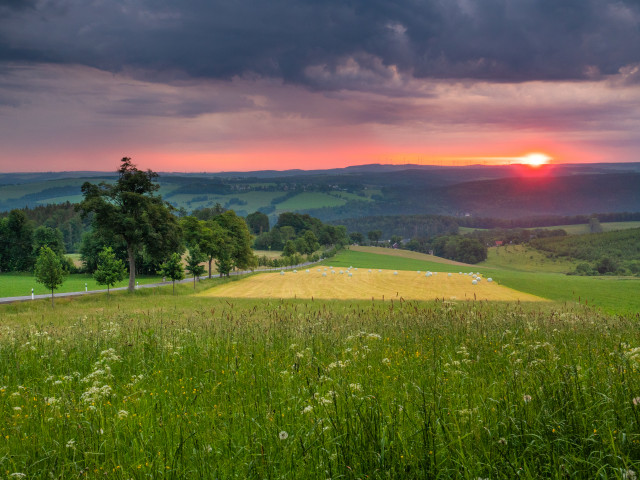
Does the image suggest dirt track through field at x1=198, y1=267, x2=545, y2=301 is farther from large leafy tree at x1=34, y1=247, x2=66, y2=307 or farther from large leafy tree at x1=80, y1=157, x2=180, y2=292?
large leafy tree at x1=34, y1=247, x2=66, y2=307

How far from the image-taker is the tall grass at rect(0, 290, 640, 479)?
3891 mm

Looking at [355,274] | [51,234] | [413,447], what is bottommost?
[355,274]

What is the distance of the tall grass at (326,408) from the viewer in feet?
12.8

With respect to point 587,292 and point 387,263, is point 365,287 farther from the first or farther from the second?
point 387,263

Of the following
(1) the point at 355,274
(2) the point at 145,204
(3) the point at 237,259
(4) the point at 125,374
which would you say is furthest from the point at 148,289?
(4) the point at 125,374

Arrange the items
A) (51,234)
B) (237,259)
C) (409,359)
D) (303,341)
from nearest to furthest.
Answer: (409,359), (303,341), (237,259), (51,234)

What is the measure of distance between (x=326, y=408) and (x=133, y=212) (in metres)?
59.3

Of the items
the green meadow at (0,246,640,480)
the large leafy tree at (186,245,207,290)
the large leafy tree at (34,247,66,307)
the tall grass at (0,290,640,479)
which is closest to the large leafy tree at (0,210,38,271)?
the large leafy tree at (186,245,207,290)

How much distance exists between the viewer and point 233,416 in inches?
200

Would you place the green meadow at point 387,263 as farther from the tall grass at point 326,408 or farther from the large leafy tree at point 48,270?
the tall grass at point 326,408

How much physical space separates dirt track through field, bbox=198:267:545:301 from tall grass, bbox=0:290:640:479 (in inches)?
1955

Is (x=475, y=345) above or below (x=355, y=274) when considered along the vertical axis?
above

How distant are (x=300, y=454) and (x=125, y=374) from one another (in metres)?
4.94

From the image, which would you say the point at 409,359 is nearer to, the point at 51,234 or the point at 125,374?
the point at 125,374
